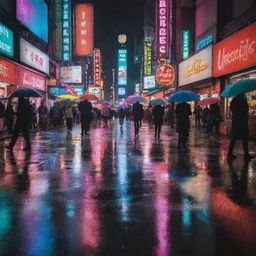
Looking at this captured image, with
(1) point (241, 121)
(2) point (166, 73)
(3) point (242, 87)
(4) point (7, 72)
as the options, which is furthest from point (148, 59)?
(1) point (241, 121)

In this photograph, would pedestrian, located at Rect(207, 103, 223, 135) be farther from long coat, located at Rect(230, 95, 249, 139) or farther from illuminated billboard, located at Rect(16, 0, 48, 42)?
illuminated billboard, located at Rect(16, 0, 48, 42)

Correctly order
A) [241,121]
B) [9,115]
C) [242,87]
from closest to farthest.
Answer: [242,87] < [241,121] < [9,115]

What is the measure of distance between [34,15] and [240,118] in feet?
64.8

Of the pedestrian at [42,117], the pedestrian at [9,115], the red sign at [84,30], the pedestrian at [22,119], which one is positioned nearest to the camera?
the pedestrian at [22,119]

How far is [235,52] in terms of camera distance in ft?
54.8

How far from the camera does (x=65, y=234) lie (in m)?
3.72

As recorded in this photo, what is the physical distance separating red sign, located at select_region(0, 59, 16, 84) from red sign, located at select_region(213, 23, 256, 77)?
12.4 meters

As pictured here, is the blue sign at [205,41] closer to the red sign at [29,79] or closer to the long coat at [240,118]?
the red sign at [29,79]

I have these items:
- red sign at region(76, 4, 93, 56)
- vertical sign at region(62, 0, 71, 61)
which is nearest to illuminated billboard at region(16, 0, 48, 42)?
vertical sign at region(62, 0, 71, 61)

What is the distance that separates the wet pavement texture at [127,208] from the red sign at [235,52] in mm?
8197

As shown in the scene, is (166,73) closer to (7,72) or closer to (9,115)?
(7,72)

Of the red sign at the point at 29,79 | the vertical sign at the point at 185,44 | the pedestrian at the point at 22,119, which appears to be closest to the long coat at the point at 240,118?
the pedestrian at the point at 22,119

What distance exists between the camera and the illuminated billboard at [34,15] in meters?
21.4

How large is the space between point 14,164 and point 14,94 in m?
3.85
